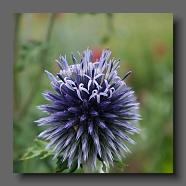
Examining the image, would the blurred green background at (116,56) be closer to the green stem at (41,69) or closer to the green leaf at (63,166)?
the green stem at (41,69)

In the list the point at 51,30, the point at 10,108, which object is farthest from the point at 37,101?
the point at 51,30

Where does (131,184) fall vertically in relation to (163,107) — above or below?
below

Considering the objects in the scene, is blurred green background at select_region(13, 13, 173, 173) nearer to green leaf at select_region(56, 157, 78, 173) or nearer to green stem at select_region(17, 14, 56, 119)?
green stem at select_region(17, 14, 56, 119)

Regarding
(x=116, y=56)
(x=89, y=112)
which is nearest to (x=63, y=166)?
(x=89, y=112)

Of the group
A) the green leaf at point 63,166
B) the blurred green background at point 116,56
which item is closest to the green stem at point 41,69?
the blurred green background at point 116,56

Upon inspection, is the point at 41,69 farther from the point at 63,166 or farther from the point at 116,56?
the point at 63,166

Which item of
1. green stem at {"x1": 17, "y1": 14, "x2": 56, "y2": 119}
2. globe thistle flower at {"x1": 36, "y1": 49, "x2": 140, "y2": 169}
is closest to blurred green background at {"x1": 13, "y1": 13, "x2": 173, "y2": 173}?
green stem at {"x1": 17, "y1": 14, "x2": 56, "y2": 119}
